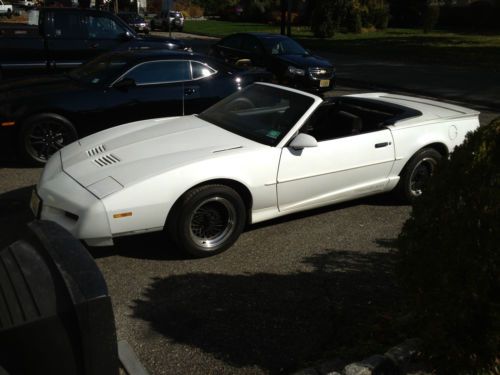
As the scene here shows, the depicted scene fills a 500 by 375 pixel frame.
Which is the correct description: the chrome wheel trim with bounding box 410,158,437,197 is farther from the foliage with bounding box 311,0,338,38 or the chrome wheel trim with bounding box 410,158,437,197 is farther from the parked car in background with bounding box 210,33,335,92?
the foliage with bounding box 311,0,338,38

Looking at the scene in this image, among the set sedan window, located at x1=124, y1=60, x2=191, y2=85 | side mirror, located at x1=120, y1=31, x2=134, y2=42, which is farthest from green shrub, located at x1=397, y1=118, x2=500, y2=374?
side mirror, located at x1=120, y1=31, x2=134, y2=42

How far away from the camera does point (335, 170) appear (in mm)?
→ 4938

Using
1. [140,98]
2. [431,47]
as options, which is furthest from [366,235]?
[431,47]

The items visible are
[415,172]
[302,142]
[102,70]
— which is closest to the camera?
[302,142]

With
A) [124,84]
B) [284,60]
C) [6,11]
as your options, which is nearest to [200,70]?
[124,84]

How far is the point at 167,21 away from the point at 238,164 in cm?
3526

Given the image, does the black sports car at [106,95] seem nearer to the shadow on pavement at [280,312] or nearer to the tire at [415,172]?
the tire at [415,172]

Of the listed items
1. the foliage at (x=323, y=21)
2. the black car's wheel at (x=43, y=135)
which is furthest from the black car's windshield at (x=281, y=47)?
the foliage at (x=323, y=21)

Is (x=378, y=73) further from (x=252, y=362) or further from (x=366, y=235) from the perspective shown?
(x=252, y=362)

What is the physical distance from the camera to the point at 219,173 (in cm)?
429

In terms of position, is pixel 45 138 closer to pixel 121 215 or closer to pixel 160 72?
pixel 160 72

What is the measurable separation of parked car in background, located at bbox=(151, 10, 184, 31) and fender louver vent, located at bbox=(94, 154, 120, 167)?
33.7 m

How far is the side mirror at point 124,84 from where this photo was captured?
7.01m

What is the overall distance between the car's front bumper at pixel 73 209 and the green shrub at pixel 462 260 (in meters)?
2.27
